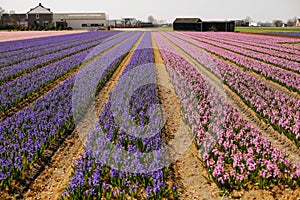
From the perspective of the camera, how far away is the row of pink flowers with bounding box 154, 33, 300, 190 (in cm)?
574

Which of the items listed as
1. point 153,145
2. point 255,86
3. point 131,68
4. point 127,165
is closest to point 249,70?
point 255,86

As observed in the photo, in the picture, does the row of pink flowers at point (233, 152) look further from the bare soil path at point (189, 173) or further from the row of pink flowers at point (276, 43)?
the row of pink flowers at point (276, 43)

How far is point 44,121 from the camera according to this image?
8.23 metres

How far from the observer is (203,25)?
89.1 meters

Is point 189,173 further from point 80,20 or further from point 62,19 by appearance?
point 62,19

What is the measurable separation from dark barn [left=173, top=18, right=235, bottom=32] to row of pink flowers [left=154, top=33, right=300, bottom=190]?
79696mm

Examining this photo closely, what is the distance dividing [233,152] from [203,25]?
86.5 meters

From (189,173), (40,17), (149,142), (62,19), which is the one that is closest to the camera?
(189,173)

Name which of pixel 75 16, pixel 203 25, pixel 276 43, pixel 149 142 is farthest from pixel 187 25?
pixel 149 142

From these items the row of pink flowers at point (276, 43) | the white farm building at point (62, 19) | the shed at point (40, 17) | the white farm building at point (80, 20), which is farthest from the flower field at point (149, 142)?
the shed at point (40, 17)

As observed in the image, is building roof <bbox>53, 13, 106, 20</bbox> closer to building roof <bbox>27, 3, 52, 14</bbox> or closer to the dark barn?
building roof <bbox>27, 3, 52, 14</bbox>

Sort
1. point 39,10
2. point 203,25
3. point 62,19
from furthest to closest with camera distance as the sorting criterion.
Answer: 1. point 39,10
2. point 62,19
3. point 203,25

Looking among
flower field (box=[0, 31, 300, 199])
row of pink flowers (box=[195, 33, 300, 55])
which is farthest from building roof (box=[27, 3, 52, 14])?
flower field (box=[0, 31, 300, 199])

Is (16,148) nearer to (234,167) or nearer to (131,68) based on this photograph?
(234,167)
